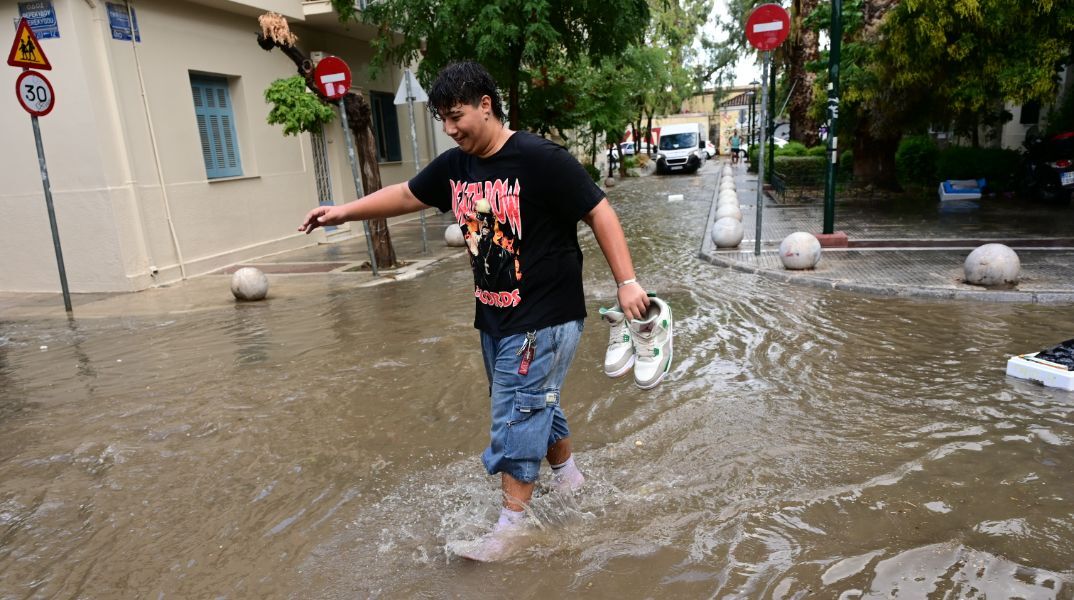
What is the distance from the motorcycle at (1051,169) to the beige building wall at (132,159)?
14223mm

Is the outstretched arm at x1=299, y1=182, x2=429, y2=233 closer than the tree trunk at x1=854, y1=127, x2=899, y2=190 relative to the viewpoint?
Yes

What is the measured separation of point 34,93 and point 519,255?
818 cm

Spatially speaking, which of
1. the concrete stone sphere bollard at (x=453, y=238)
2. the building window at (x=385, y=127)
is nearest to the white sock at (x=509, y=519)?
the concrete stone sphere bollard at (x=453, y=238)

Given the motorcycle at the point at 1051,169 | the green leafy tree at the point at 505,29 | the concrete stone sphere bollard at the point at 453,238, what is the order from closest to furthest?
the green leafy tree at the point at 505,29 → the concrete stone sphere bollard at the point at 453,238 → the motorcycle at the point at 1051,169

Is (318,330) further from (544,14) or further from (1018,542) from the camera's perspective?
(544,14)

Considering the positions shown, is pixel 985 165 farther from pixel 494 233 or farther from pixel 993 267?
pixel 494 233

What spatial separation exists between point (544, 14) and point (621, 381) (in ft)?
26.2

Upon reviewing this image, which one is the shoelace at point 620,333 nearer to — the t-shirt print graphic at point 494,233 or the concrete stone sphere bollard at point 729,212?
the t-shirt print graphic at point 494,233

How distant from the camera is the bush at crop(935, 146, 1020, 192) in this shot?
15.6 meters

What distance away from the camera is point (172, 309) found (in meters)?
8.80

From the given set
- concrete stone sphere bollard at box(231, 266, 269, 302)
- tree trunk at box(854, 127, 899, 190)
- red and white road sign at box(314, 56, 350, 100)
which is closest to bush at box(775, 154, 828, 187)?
tree trunk at box(854, 127, 899, 190)

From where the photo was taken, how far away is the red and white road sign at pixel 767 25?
8969mm

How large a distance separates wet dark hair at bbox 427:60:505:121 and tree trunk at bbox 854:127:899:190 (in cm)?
1689

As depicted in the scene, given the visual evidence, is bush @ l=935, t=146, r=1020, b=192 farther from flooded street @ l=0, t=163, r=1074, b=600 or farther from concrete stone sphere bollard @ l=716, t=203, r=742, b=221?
flooded street @ l=0, t=163, r=1074, b=600
